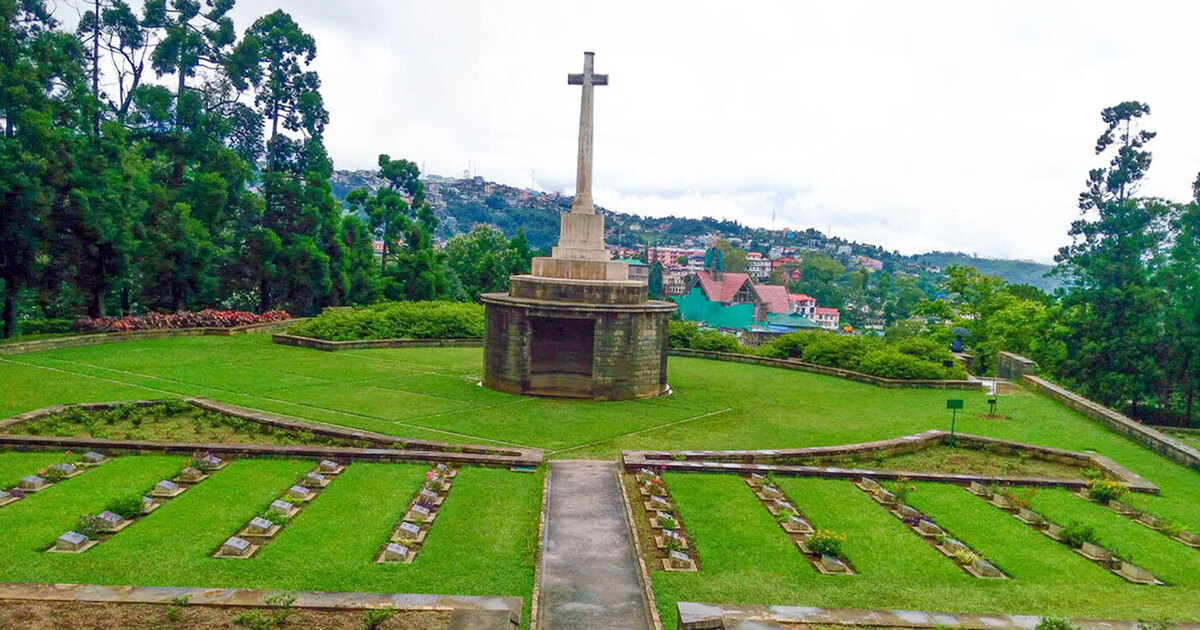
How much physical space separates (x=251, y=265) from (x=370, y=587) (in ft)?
107

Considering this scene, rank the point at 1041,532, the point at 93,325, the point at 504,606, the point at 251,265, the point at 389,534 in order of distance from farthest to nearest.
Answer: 1. the point at 251,265
2. the point at 93,325
3. the point at 1041,532
4. the point at 389,534
5. the point at 504,606

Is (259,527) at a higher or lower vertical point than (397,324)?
lower

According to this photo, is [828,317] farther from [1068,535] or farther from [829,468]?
[1068,535]

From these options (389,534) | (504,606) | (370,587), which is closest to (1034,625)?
(504,606)

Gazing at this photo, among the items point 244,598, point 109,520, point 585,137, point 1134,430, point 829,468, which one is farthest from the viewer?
point 585,137

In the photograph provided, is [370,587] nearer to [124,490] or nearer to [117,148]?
[124,490]

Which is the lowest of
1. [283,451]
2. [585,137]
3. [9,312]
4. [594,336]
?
[283,451]

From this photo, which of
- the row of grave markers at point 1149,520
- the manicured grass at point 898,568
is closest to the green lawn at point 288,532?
the manicured grass at point 898,568

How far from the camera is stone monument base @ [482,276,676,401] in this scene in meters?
20.2

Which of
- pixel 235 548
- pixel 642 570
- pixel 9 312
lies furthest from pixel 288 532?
pixel 9 312

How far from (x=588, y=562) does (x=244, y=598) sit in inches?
148

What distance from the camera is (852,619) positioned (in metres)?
7.59

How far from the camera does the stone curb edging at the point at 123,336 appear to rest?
23.7m

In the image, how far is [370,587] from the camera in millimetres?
8172
